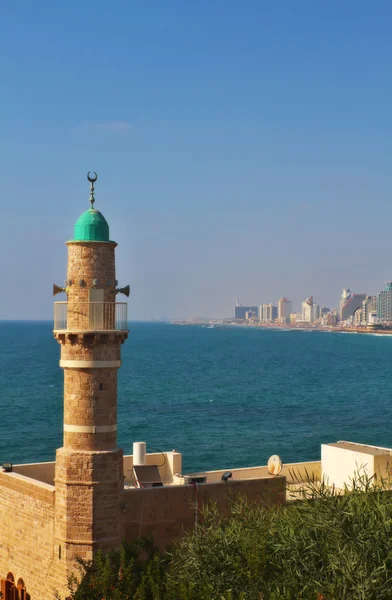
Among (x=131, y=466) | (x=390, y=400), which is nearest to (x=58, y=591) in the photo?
(x=131, y=466)

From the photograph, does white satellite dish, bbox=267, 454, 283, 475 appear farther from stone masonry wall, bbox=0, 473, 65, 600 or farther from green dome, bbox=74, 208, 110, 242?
green dome, bbox=74, 208, 110, 242

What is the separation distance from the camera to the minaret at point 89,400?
21094 mm

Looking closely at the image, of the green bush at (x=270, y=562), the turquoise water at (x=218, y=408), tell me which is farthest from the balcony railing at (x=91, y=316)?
the turquoise water at (x=218, y=408)

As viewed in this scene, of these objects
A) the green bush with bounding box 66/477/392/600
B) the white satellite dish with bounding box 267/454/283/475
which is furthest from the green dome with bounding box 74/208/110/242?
the white satellite dish with bounding box 267/454/283/475

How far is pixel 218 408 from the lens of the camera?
89500mm

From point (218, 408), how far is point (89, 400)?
6877cm

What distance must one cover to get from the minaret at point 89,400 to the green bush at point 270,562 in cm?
89

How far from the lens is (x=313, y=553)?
19234 mm

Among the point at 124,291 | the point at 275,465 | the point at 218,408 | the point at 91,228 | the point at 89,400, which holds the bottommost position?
the point at 218,408

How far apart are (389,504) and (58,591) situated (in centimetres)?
861

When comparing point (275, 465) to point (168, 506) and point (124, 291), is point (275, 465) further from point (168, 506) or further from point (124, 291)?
point (124, 291)

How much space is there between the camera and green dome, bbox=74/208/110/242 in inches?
850

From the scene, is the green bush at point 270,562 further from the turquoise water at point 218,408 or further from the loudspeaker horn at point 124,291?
the turquoise water at point 218,408

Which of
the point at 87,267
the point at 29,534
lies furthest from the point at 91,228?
the point at 29,534
